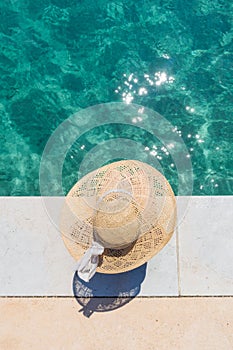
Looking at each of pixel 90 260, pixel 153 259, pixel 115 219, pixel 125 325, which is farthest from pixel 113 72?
pixel 125 325

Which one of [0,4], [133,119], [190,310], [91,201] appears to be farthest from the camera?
[0,4]

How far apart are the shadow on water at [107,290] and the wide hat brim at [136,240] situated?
2.61 ft

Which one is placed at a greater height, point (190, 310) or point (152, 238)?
point (152, 238)

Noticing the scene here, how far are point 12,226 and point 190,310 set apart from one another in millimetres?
2731

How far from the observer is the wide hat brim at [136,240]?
599 cm

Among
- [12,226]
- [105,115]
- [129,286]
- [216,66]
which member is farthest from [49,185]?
[216,66]

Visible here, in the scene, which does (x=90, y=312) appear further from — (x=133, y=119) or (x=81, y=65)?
(x=81, y=65)

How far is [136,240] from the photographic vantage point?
5961 millimetres

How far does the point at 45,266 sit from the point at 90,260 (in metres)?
1.43

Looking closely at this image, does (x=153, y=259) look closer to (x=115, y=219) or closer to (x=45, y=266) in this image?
(x=45, y=266)

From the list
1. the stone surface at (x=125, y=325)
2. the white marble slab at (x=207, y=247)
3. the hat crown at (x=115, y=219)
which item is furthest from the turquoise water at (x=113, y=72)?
the hat crown at (x=115, y=219)

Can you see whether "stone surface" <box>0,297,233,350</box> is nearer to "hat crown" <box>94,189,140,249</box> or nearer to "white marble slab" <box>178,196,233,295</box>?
"white marble slab" <box>178,196,233,295</box>

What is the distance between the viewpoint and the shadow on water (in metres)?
6.75

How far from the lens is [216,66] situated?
8.32 metres
